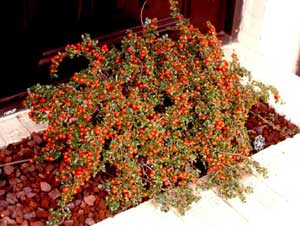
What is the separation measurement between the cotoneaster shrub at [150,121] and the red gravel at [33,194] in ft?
0.21

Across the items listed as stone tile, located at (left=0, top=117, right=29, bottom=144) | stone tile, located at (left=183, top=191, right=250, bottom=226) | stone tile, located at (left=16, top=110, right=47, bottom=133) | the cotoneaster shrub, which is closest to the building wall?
the cotoneaster shrub

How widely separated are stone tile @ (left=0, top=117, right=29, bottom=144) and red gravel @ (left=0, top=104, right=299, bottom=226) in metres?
0.05

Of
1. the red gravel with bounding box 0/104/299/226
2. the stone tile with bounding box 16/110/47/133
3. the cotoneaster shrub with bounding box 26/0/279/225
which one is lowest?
the red gravel with bounding box 0/104/299/226

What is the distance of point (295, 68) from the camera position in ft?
13.4

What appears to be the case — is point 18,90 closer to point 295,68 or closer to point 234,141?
point 234,141

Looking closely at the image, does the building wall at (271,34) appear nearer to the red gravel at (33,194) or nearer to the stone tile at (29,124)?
the stone tile at (29,124)

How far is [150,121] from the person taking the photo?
8.57ft

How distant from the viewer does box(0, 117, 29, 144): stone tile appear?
3041 millimetres

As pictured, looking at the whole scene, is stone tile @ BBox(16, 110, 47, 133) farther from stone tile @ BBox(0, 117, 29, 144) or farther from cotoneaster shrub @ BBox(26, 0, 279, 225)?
cotoneaster shrub @ BBox(26, 0, 279, 225)

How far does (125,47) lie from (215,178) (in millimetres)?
790

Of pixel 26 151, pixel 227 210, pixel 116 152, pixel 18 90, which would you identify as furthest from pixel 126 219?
pixel 18 90

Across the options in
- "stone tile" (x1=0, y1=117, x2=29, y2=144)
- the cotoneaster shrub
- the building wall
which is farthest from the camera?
the building wall

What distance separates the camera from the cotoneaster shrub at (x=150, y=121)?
102 inches

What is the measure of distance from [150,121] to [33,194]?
672 mm
